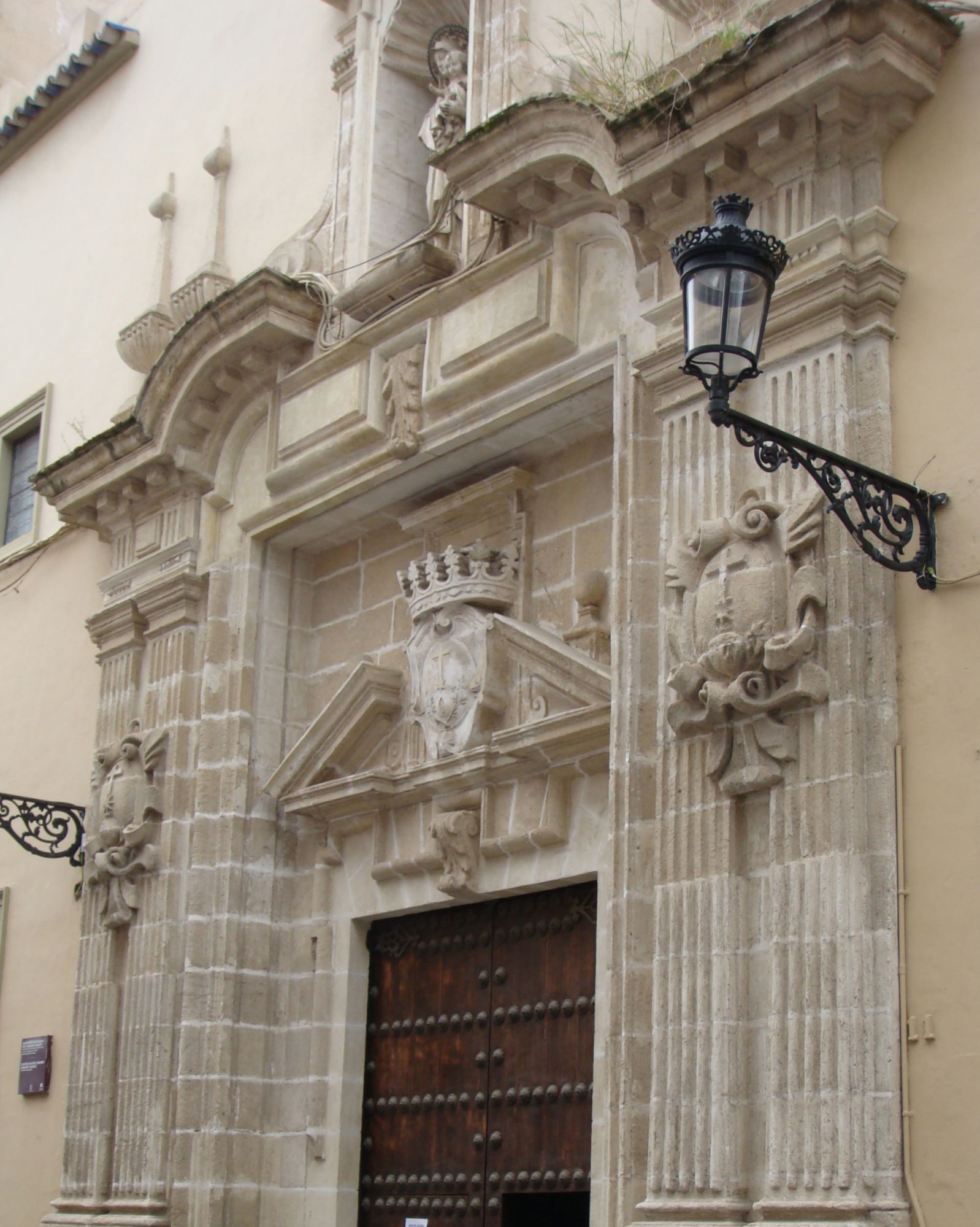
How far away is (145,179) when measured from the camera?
12.6 m

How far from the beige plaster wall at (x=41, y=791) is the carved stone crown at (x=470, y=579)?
294 cm

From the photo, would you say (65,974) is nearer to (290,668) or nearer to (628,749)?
(290,668)

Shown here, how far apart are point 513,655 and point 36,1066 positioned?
4035 mm

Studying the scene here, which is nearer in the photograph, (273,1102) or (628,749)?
(628,749)

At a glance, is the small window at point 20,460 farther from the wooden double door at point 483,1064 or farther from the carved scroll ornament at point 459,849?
the carved scroll ornament at point 459,849

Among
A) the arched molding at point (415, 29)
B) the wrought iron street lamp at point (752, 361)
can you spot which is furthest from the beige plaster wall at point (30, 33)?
the wrought iron street lamp at point (752, 361)

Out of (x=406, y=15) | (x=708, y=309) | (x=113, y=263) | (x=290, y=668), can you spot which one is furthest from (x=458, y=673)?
(x=113, y=263)

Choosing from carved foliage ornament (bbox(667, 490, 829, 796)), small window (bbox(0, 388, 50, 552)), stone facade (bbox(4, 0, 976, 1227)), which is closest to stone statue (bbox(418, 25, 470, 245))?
stone facade (bbox(4, 0, 976, 1227))

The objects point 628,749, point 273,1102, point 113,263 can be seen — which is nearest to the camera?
point 628,749

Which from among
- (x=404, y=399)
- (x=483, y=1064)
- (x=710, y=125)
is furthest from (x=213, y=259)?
(x=483, y=1064)

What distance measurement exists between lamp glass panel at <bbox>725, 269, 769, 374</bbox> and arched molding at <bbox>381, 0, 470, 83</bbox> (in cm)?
490

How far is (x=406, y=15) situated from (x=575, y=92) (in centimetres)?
231

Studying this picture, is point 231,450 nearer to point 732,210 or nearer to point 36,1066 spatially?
point 36,1066

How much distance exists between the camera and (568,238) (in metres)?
8.42
